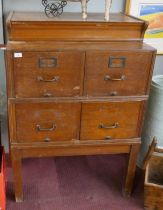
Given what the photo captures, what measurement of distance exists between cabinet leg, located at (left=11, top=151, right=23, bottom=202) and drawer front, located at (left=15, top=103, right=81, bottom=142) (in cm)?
12

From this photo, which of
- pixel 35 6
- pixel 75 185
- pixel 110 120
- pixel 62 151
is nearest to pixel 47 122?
pixel 62 151

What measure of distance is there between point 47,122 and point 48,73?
0.29 m

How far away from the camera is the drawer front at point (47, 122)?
5.10 ft

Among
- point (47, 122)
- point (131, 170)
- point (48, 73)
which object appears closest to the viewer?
point (48, 73)

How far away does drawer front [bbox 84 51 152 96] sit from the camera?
1490 mm

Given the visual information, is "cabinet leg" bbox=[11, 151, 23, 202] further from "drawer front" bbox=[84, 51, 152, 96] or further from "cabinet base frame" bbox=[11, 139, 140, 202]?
"drawer front" bbox=[84, 51, 152, 96]

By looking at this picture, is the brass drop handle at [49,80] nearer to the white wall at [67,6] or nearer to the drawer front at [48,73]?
the drawer front at [48,73]

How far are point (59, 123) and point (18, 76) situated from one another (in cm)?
35

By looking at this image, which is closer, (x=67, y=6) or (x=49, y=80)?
(x=49, y=80)

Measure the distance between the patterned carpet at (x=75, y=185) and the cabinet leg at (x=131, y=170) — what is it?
2.3 inches

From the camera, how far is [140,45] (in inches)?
61.9

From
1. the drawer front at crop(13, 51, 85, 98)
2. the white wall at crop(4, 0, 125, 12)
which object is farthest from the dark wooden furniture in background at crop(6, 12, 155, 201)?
the white wall at crop(4, 0, 125, 12)

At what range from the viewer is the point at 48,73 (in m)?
1.48

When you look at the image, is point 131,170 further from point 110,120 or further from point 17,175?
point 17,175
